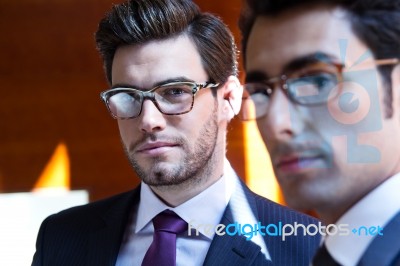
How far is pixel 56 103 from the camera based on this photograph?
3.29 ft

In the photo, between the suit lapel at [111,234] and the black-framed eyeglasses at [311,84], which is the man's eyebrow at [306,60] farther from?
the suit lapel at [111,234]

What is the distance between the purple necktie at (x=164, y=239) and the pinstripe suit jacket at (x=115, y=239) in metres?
0.06

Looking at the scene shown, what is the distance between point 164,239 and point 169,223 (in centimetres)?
3

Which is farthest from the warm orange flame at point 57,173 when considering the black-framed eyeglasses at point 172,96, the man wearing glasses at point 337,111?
the man wearing glasses at point 337,111

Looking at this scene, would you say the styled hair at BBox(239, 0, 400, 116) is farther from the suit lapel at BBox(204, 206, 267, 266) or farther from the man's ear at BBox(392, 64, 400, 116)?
the suit lapel at BBox(204, 206, 267, 266)

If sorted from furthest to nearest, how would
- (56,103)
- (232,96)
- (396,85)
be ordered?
1. (56,103)
2. (232,96)
3. (396,85)

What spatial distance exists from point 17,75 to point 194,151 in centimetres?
50

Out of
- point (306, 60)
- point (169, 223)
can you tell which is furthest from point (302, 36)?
point (169, 223)

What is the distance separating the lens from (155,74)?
0.68m

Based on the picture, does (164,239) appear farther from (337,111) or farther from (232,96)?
(337,111)

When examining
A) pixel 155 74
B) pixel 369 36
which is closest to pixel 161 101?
pixel 155 74

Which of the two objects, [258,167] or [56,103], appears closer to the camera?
[258,167]

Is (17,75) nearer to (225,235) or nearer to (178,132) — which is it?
(178,132)

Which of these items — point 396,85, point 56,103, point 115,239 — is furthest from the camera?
point 56,103
